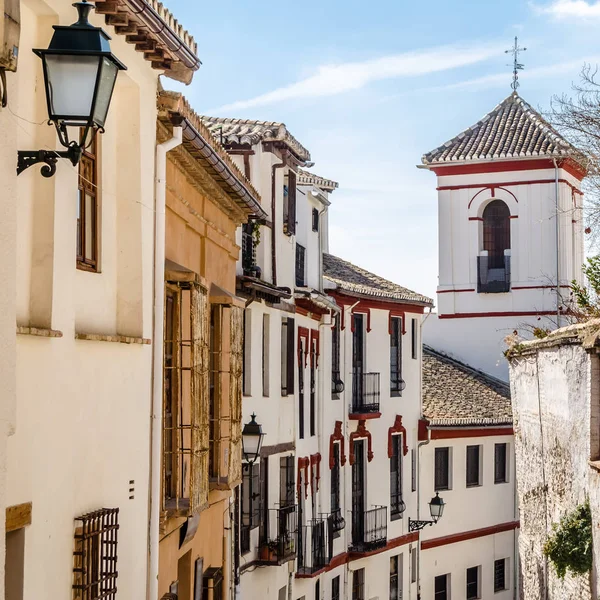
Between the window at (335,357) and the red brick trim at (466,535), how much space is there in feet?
23.3

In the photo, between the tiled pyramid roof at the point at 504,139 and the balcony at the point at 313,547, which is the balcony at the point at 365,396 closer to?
the balcony at the point at 313,547

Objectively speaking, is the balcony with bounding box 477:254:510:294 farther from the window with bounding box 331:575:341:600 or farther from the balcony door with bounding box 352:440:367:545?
the window with bounding box 331:575:341:600

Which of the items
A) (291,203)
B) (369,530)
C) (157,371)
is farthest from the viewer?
(369,530)

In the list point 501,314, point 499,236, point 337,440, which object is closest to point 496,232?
point 499,236

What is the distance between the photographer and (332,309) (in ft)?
89.9

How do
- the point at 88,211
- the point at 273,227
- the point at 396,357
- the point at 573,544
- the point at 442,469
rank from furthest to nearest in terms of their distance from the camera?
the point at 442,469, the point at 396,357, the point at 273,227, the point at 573,544, the point at 88,211

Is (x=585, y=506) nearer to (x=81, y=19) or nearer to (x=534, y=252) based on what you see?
(x=81, y=19)

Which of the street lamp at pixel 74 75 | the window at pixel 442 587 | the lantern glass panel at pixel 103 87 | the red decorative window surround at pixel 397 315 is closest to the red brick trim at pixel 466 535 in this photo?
the window at pixel 442 587

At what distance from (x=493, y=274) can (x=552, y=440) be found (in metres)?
18.7

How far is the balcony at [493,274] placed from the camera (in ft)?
128

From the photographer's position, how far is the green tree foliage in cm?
1841

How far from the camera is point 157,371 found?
438 inches

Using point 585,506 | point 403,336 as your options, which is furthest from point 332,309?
point 585,506

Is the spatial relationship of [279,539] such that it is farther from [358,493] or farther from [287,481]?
[358,493]
